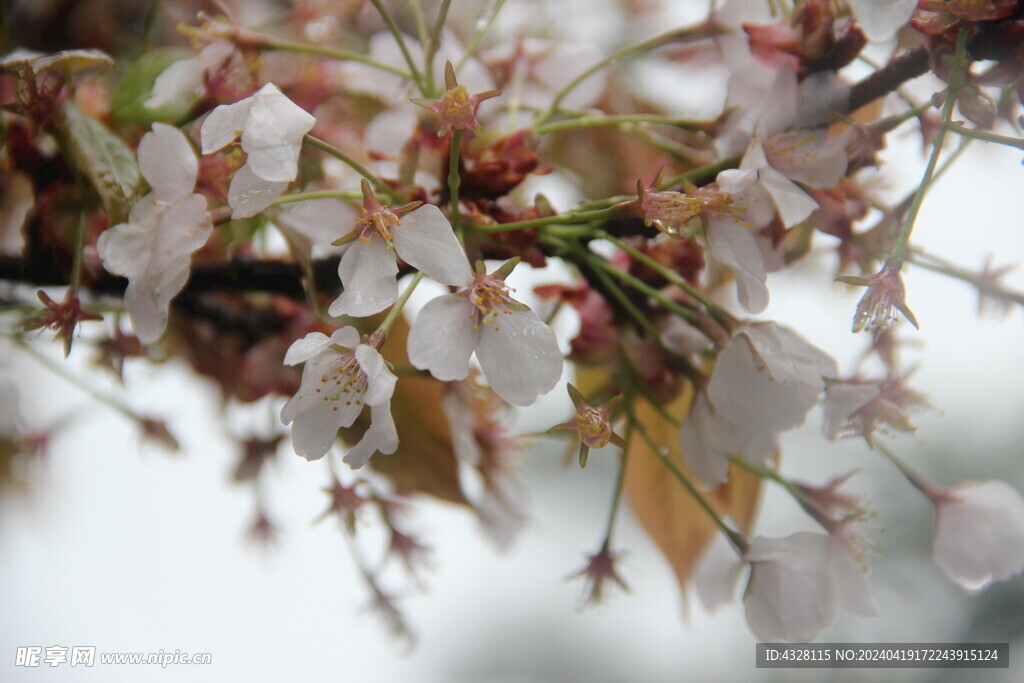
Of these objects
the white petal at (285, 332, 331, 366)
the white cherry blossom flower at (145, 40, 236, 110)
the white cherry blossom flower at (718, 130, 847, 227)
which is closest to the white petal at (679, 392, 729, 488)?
the white cherry blossom flower at (718, 130, 847, 227)

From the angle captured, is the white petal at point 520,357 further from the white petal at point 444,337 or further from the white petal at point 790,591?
the white petal at point 790,591

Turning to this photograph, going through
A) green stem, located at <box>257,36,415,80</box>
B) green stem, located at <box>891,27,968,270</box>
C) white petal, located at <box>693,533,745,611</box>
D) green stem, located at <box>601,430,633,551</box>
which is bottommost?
white petal, located at <box>693,533,745,611</box>

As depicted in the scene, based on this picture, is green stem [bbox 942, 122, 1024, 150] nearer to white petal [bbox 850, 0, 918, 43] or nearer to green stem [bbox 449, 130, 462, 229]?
white petal [bbox 850, 0, 918, 43]

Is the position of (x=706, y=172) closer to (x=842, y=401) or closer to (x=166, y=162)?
(x=842, y=401)

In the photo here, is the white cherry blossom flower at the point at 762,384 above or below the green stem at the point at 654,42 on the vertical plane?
below

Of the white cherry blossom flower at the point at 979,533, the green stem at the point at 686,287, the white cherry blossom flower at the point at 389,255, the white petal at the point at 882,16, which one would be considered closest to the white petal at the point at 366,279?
the white cherry blossom flower at the point at 389,255

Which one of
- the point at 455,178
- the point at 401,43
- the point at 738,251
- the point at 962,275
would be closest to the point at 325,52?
the point at 401,43
